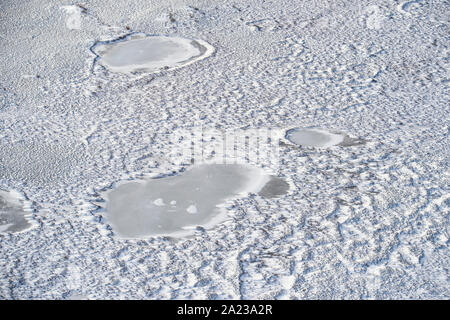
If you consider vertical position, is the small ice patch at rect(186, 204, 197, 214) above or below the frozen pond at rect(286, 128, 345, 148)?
below

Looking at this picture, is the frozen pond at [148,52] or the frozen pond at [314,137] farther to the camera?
the frozen pond at [148,52]

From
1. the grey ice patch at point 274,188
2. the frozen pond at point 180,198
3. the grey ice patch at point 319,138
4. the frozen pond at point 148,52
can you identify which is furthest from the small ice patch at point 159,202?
the frozen pond at point 148,52

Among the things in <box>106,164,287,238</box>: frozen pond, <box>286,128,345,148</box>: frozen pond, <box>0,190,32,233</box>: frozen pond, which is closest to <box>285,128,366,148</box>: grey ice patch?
<box>286,128,345,148</box>: frozen pond

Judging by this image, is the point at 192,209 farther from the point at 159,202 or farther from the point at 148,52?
the point at 148,52

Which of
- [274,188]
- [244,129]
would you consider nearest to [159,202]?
[274,188]

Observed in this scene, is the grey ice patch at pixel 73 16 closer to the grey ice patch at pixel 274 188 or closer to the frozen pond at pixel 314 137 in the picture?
the frozen pond at pixel 314 137

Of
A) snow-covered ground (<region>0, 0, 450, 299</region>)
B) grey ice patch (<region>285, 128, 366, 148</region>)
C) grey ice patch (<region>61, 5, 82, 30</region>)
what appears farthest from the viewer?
grey ice patch (<region>61, 5, 82, 30</region>)

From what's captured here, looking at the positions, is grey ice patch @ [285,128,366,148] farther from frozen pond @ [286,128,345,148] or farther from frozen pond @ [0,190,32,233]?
frozen pond @ [0,190,32,233]
